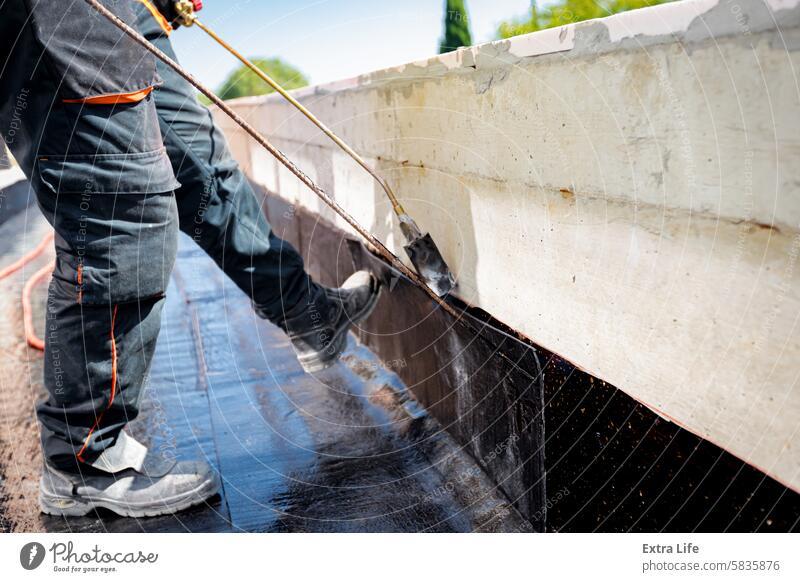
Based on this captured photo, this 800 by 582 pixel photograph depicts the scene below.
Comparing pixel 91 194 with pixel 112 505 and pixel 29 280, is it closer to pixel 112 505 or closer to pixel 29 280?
pixel 112 505

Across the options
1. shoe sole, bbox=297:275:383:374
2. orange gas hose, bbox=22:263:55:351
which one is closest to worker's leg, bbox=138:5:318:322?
shoe sole, bbox=297:275:383:374

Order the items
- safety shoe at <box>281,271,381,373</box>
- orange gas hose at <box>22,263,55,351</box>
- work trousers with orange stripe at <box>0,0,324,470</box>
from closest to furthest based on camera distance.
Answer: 1. work trousers with orange stripe at <box>0,0,324,470</box>
2. safety shoe at <box>281,271,381,373</box>
3. orange gas hose at <box>22,263,55,351</box>

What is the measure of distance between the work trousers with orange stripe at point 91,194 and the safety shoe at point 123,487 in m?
0.05

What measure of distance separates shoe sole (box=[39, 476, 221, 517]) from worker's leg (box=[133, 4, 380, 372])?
2.48 ft

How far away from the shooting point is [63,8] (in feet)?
5.66

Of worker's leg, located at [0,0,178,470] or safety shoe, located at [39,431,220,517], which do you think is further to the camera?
safety shoe, located at [39,431,220,517]

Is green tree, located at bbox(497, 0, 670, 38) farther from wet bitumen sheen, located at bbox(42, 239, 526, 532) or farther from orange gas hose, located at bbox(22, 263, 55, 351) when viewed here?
orange gas hose, located at bbox(22, 263, 55, 351)

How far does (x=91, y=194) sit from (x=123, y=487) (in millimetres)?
803

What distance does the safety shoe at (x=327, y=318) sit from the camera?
2.66 metres

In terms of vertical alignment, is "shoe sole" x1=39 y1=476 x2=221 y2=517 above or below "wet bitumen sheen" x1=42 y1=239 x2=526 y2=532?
above

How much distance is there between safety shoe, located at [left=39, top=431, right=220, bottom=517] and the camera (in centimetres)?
203

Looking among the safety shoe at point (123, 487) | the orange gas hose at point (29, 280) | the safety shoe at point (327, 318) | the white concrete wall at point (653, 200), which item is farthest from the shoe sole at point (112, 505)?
the orange gas hose at point (29, 280)

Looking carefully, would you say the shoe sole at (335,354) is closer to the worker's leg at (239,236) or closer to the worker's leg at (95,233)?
the worker's leg at (239,236)

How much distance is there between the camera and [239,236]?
2557 mm
